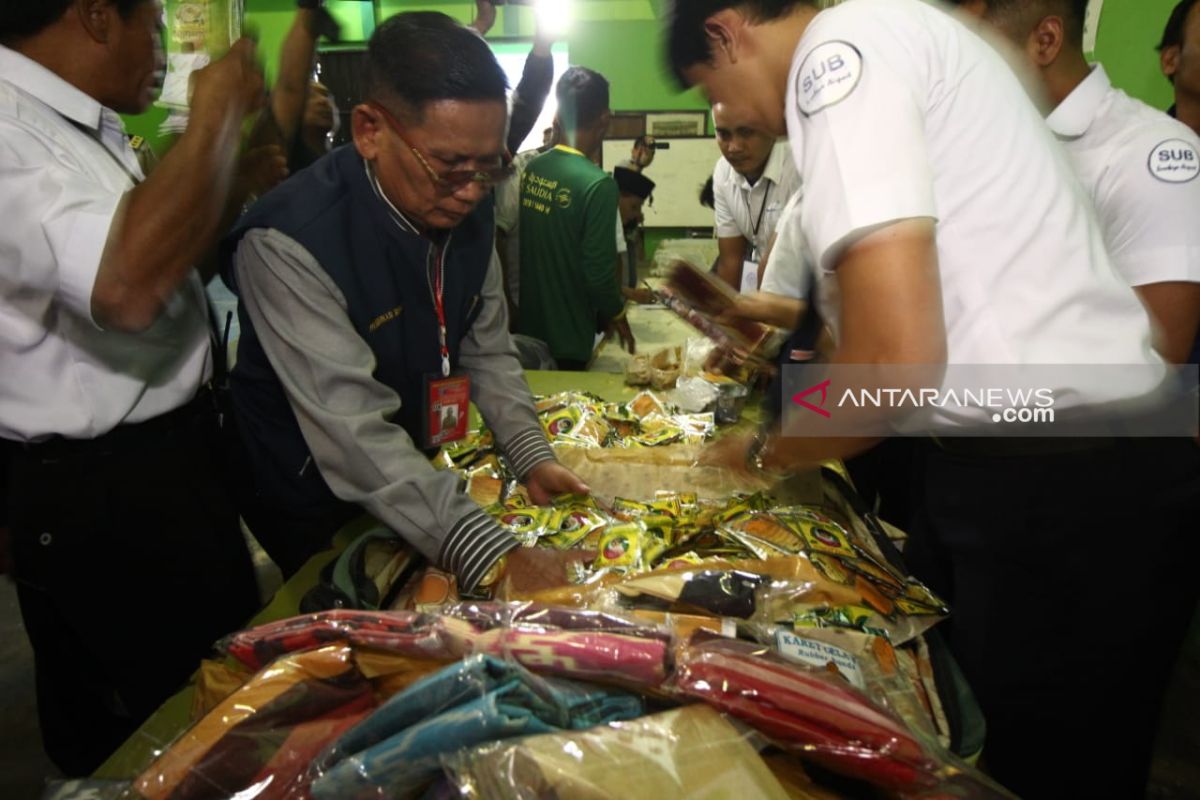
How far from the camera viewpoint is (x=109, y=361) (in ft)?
3.79

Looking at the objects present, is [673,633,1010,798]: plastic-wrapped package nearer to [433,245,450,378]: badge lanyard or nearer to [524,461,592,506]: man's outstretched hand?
[524,461,592,506]: man's outstretched hand

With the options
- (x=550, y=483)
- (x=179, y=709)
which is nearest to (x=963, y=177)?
(x=550, y=483)

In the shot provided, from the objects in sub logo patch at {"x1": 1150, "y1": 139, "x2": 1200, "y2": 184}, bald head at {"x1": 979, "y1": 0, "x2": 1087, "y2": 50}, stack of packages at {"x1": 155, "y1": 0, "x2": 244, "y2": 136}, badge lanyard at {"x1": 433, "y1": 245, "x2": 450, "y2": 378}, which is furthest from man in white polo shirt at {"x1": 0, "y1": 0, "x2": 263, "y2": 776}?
sub logo patch at {"x1": 1150, "y1": 139, "x2": 1200, "y2": 184}

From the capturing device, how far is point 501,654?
69cm

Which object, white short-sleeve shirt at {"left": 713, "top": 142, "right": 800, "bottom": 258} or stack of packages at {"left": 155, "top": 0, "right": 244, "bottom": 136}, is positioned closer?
stack of packages at {"left": 155, "top": 0, "right": 244, "bottom": 136}

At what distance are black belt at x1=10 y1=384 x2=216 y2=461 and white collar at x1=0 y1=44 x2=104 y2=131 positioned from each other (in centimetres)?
53

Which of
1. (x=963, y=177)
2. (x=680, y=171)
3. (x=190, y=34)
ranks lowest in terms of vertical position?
(x=963, y=177)

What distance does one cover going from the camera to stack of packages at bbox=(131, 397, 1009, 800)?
23.4 inches

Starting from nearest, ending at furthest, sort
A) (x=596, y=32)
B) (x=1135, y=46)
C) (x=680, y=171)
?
(x=1135, y=46) < (x=596, y=32) < (x=680, y=171)

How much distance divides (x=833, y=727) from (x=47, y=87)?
1495 mm

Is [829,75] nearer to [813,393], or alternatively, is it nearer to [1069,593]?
[813,393]

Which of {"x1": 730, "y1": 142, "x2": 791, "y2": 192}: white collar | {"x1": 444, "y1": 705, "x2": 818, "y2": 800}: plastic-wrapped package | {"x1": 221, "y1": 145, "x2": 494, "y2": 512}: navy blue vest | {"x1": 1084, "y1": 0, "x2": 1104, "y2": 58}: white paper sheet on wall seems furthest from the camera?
{"x1": 1084, "y1": 0, "x2": 1104, "y2": 58}: white paper sheet on wall

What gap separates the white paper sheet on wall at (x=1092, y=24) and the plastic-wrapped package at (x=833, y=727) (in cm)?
336

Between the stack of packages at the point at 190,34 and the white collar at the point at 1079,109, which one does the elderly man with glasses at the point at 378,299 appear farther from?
Result: the white collar at the point at 1079,109
